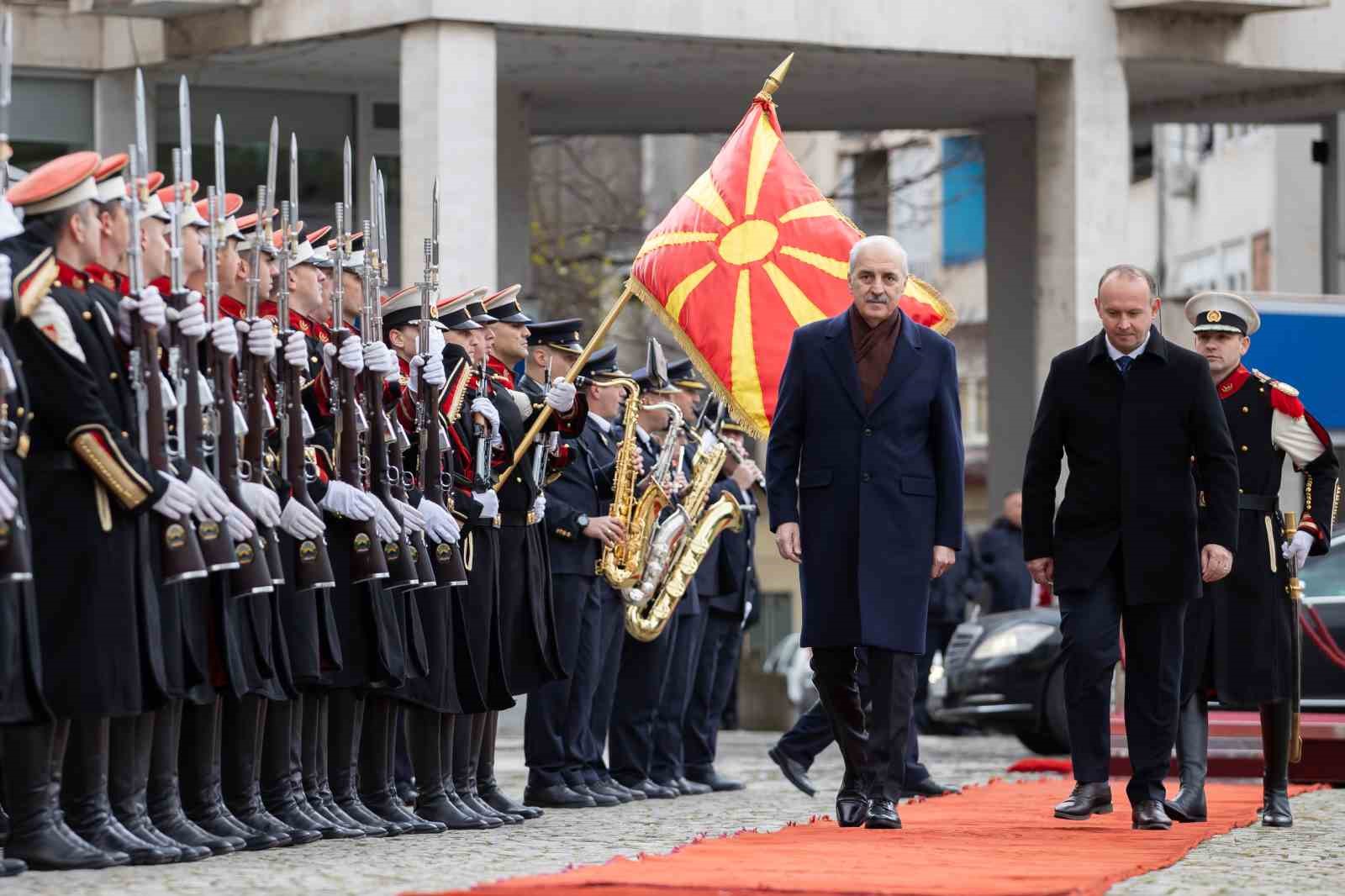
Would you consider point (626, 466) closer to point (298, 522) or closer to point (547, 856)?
point (298, 522)

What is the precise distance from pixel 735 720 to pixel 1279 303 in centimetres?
763

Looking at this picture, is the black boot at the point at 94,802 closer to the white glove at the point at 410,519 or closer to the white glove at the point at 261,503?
the white glove at the point at 261,503

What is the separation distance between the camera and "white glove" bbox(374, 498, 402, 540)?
9789 mm

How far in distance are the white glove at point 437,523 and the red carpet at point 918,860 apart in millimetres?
1504

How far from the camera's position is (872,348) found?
10047 millimetres

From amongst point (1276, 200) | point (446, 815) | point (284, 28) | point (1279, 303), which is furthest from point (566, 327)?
point (1276, 200)

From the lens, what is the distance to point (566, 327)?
12680 mm

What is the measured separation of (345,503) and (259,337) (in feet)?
2.57

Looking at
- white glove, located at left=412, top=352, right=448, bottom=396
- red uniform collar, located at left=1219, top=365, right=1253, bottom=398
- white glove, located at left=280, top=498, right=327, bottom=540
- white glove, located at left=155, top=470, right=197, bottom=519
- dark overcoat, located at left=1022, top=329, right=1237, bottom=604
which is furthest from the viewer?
red uniform collar, located at left=1219, top=365, right=1253, bottom=398

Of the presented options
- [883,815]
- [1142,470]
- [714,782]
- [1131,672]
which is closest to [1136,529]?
[1142,470]

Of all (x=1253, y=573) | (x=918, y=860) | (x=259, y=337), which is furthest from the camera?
(x=1253, y=573)

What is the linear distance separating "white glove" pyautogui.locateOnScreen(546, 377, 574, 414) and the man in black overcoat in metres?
2.08

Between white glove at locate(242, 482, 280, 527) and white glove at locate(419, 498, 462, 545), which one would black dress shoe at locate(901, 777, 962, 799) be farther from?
white glove at locate(242, 482, 280, 527)

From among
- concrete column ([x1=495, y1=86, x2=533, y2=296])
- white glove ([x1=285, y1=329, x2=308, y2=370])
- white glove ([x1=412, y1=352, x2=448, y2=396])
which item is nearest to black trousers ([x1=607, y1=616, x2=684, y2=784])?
white glove ([x1=412, y1=352, x2=448, y2=396])
